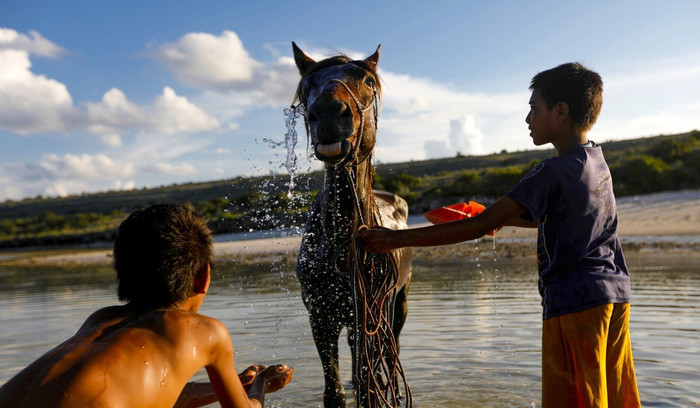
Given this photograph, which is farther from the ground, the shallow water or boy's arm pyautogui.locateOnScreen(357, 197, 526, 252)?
boy's arm pyautogui.locateOnScreen(357, 197, 526, 252)

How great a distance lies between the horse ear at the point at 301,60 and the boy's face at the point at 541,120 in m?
1.91

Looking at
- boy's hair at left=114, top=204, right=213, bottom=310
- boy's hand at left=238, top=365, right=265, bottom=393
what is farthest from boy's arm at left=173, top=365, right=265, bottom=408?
boy's hair at left=114, top=204, right=213, bottom=310

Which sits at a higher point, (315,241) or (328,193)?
(328,193)

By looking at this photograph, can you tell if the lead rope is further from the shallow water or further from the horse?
the shallow water

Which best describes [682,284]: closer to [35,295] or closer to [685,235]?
[685,235]

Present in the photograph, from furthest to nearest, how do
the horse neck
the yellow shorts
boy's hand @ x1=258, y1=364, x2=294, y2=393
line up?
the horse neck, boy's hand @ x1=258, y1=364, x2=294, y2=393, the yellow shorts

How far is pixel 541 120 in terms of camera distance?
3.22 meters

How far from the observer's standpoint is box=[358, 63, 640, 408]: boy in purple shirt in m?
2.97

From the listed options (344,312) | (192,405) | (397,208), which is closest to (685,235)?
(397,208)

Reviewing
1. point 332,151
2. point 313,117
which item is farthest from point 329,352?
point 313,117

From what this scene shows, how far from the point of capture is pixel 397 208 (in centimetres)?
679

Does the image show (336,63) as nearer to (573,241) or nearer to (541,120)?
(541,120)

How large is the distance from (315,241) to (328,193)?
503 mm

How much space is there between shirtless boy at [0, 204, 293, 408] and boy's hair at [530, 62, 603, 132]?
186 cm
